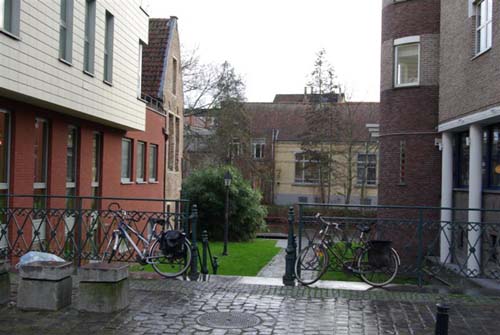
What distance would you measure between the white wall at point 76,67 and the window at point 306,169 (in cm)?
2955

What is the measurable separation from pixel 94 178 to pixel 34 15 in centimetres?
737

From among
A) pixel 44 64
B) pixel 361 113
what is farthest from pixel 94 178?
pixel 361 113

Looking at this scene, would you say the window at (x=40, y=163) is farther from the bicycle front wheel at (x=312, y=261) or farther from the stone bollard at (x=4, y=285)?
the bicycle front wheel at (x=312, y=261)

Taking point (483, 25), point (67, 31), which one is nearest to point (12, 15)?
point (67, 31)

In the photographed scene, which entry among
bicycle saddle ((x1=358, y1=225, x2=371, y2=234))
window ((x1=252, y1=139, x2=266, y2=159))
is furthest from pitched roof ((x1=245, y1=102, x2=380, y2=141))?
bicycle saddle ((x1=358, y1=225, x2=371, y2=234))

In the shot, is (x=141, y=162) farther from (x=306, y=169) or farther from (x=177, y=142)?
(x=306, y=169)

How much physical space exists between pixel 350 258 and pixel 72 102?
26.1ft

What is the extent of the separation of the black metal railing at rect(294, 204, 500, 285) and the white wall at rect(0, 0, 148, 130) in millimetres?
6185

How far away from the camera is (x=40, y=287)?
7.50 metres

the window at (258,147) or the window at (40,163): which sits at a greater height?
the window at (258,147)

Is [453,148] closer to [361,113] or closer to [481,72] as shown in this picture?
[481,72]

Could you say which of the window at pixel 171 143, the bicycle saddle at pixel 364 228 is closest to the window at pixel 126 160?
the window at pixel 171 143

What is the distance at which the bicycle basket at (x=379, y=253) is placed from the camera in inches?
394

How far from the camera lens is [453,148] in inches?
738
